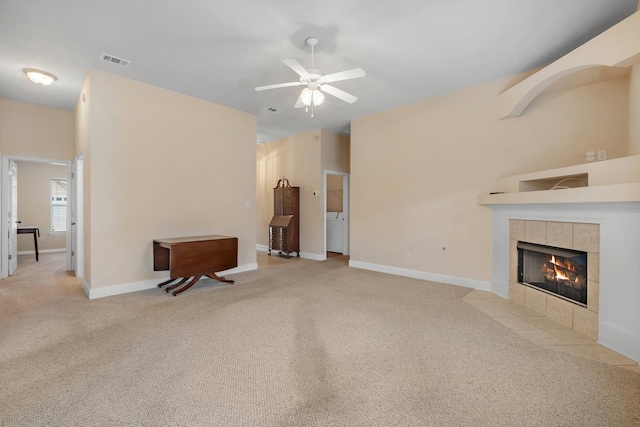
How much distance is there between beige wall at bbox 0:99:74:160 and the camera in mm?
4121

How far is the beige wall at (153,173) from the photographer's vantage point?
3.35 metres

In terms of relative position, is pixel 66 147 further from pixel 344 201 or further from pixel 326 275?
pixel 344 201

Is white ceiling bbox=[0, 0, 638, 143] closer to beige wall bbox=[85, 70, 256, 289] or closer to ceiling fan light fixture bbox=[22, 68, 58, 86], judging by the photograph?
ceiling fan light fixture bbox=[22, 68, 58, 86]

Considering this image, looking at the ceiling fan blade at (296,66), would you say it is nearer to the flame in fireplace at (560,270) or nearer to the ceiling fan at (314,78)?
the ceiling fan at (314,78)

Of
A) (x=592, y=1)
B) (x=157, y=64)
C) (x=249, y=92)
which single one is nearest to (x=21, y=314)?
(x=157, y=64)

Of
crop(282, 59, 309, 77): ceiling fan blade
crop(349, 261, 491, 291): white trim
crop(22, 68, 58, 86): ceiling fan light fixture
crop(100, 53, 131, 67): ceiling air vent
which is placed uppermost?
crop(100, 53, 131, 67): ceiling air vent

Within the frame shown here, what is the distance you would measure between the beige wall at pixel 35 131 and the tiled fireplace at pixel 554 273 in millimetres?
6676

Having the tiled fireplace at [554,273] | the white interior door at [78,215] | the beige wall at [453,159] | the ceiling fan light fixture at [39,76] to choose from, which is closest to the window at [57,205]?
the white interior door at [78,215]

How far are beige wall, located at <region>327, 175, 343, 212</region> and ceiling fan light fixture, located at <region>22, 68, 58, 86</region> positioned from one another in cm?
514

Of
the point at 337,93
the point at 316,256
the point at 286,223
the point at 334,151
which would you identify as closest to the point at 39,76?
the point at 337,93

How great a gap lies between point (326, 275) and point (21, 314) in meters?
3.53

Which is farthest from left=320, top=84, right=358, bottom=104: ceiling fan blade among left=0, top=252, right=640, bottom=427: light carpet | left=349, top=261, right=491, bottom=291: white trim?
left=349, top=261, right=491, bottom=291: white trim

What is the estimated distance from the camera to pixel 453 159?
12.9 feet

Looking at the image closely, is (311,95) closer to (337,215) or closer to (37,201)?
(337,215)
